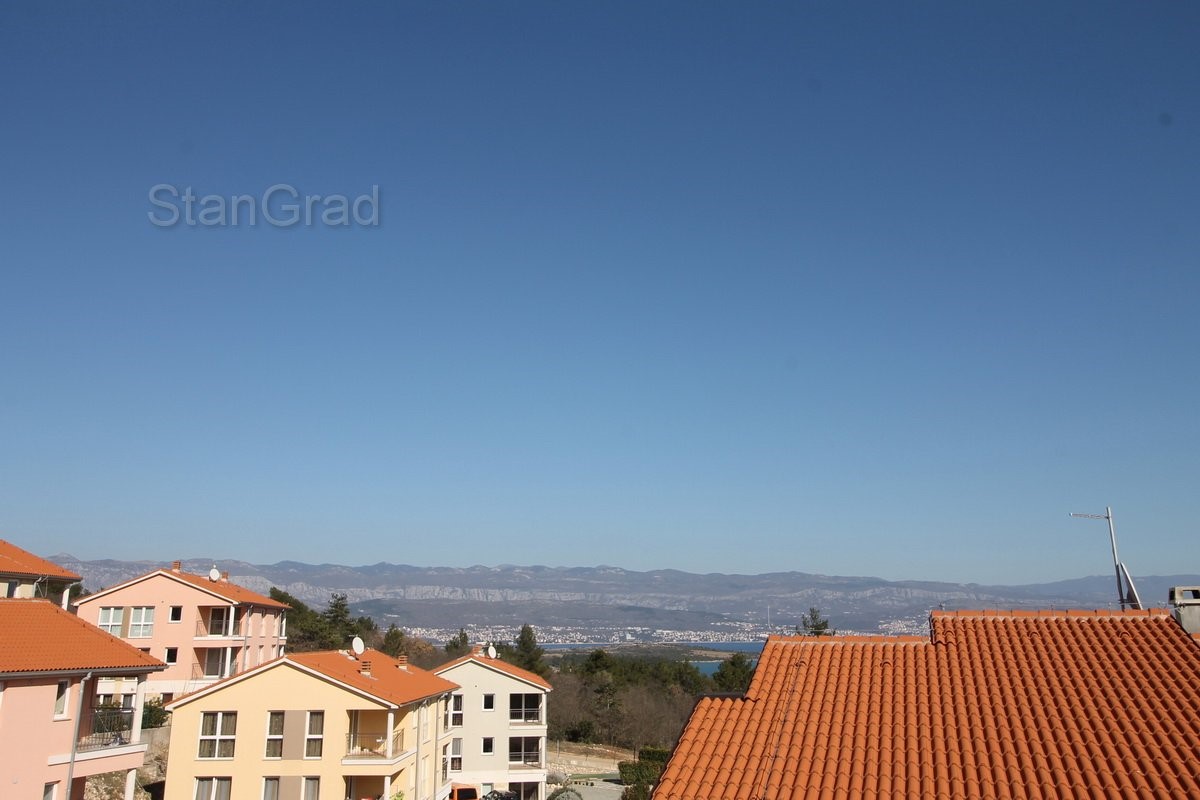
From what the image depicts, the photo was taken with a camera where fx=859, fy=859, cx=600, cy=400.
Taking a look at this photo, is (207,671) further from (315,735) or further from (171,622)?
(315,735)

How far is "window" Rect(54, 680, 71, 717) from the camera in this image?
23.3 m

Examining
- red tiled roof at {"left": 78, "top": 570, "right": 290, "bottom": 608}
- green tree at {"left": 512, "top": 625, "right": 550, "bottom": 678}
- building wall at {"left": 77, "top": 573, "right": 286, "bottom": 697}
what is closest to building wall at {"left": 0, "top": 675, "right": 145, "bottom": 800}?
building wall at {"left": 77, "top": 573, "right": 286, "bottom": 697}

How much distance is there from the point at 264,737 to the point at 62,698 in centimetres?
905

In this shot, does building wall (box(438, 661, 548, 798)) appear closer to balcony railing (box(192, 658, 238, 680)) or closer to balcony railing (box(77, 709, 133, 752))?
balcony railing (box(192, 658, 238, 680))

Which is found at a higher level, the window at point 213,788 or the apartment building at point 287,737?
the apartment building at point 287,737

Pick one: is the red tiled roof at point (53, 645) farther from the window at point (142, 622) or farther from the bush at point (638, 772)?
the bush at point (638, 772)

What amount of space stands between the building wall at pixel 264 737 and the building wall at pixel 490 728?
14.2m

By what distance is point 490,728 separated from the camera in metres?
46.8

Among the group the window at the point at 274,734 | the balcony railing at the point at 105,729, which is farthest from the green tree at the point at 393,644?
the balcony railing at the point at 105,729

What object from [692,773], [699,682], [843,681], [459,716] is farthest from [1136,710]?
[699,682]

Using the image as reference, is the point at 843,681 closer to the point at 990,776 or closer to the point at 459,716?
the point at 990,776

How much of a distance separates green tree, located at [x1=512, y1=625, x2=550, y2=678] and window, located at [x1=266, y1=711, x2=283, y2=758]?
2184 inches

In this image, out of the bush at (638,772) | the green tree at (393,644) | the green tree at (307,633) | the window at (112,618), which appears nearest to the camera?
the window at (112,618)

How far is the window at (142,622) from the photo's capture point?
4994cm
